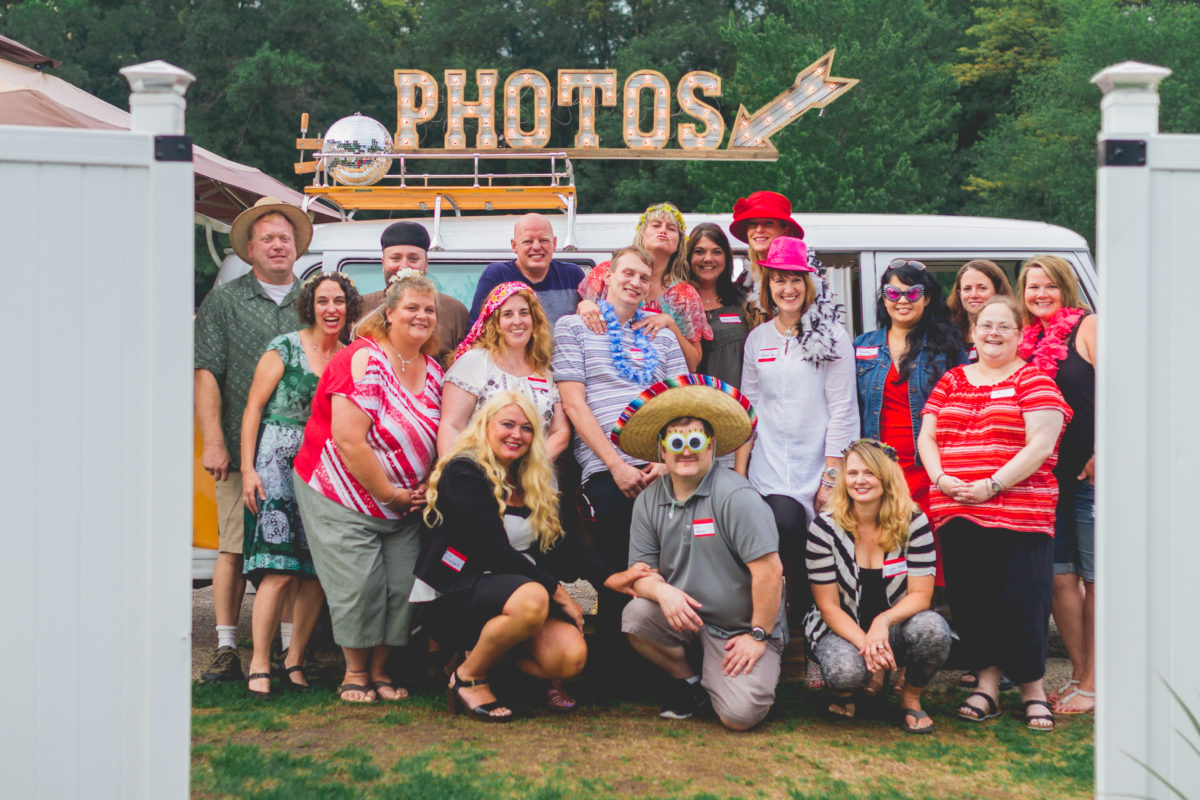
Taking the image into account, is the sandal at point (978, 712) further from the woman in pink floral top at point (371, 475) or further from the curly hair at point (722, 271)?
the woman in pink floral top at point (371, 475)

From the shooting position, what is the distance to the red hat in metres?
5.68

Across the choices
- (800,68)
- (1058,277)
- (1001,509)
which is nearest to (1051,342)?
(1058,277)

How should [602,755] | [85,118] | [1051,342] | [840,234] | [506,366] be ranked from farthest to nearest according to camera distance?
[85,118] < [840,234] < [1051,342] < [506,366] < [602,755]

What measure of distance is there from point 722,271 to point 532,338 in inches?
43.3

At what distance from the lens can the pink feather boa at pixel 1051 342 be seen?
5211 mm

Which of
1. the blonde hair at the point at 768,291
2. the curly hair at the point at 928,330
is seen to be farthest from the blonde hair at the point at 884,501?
the blonde hair at the point at 768,291

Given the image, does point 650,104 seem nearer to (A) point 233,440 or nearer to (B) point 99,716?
(A) point 233,440

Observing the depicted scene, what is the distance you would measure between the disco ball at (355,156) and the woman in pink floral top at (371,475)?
300 centimetres

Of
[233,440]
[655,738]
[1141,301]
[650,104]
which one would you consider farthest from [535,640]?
[650,104]

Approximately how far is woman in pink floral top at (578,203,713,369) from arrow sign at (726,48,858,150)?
4113mm

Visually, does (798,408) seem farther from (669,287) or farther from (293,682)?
(293,682)

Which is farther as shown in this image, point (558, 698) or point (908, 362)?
point (908, 362)

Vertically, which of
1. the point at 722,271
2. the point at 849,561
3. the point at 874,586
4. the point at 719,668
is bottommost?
the point at 719,668

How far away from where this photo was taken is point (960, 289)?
550 cm
